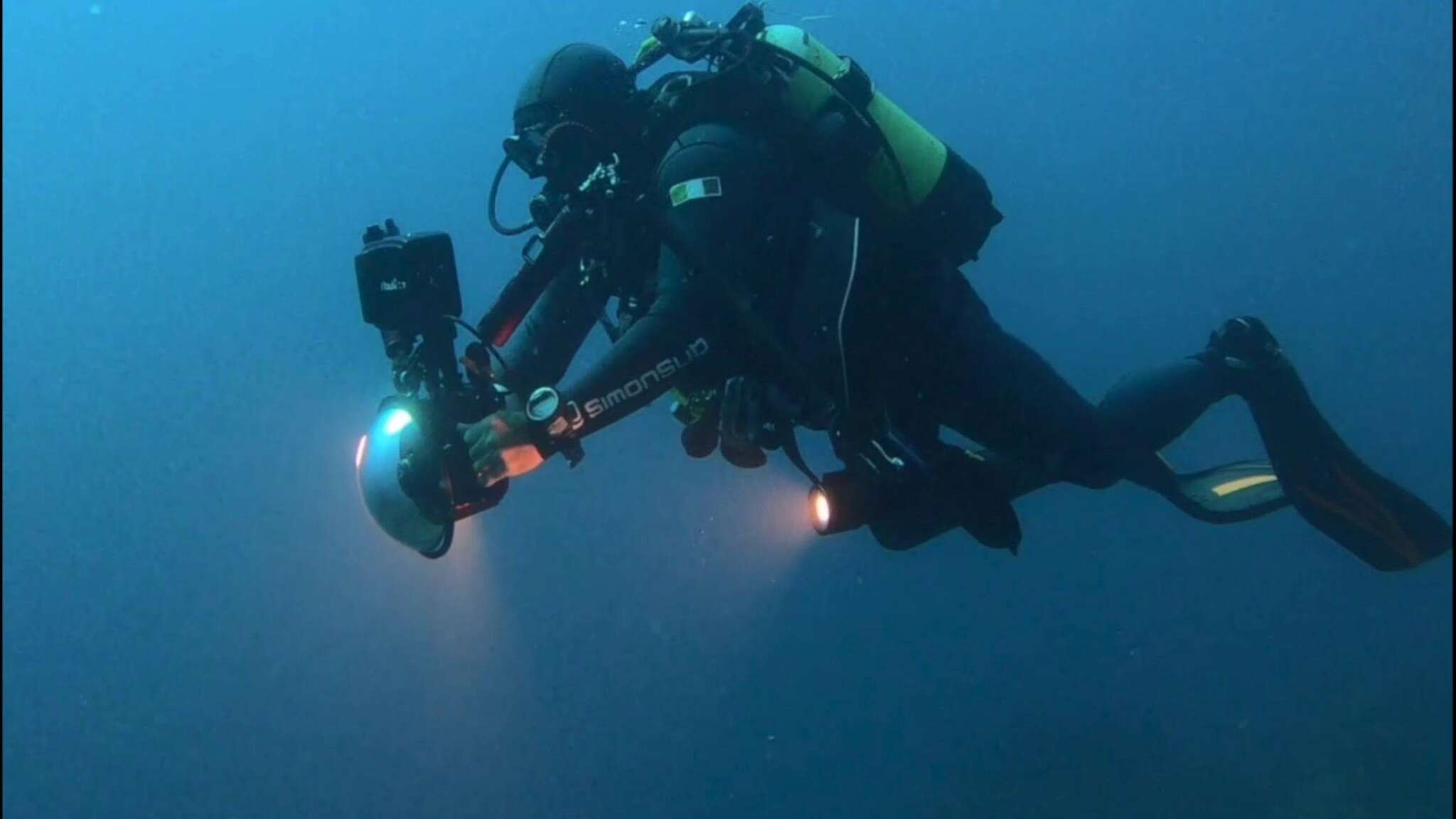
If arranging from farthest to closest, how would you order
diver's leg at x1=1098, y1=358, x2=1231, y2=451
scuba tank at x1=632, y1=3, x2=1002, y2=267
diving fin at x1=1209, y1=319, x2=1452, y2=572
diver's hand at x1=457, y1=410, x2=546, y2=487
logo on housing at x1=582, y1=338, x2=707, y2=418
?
diving fin at x1=1209, y1=319, x2=1452, y2=572 → diver's leg at x1=1098, y1=358, x2=1231, y2=451 → scuba tank at x1=632, y1=3, x2=1002, y2=267 → logo on housing at x1=582, y1=338, x2=707, y2=418 → diver's hand at x1=457, y1=410, x2=546, y2=487

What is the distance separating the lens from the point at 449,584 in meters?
17.0

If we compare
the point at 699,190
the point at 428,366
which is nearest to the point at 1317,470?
the point at 699,190

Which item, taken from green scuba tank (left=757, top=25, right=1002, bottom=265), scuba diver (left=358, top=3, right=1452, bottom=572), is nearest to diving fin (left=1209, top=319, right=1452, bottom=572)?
scuba diver (left=358, top=3, right=1452, bottom=572)

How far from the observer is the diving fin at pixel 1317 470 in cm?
497

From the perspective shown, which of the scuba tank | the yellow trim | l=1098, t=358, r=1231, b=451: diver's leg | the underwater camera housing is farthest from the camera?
the yellow trim

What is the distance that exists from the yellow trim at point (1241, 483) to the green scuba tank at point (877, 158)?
2.03 meters

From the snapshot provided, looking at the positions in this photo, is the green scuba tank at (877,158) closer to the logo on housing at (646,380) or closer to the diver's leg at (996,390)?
the diver's leg at (996,390)

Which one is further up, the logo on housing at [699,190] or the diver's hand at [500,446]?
the logo on housing at [699,190]

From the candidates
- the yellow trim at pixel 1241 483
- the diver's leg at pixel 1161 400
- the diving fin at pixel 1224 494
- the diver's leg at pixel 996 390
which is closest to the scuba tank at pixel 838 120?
the diver's leg at pixel 996 390

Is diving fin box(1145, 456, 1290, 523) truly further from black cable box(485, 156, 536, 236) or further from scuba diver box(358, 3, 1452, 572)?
black cable box(485, 156, 536, 236)

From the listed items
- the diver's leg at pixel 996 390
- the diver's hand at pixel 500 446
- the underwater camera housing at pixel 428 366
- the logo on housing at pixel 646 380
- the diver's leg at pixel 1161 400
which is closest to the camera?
the underwater camera housing at pixel 428 366

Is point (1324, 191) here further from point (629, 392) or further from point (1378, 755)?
point (629, 392)

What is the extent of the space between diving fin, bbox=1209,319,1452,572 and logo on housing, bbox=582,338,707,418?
2.94 m

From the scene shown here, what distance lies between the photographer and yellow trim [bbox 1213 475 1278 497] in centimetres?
519
